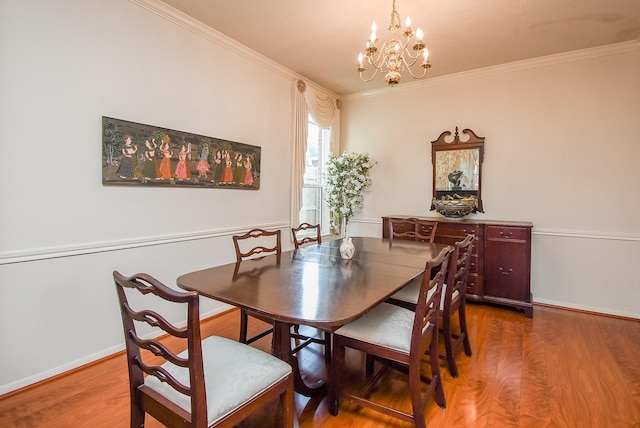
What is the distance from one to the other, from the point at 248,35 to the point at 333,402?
127 inches

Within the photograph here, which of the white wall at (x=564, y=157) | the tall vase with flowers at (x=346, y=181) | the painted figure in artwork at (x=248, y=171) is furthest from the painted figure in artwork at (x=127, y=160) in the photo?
the white wall at (x=564, y=157)

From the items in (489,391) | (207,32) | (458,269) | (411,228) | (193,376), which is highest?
(207,32)

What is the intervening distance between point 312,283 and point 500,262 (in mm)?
2632

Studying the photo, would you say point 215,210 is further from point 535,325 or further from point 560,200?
point 560,200

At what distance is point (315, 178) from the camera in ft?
15.9

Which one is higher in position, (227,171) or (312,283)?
(227,171)

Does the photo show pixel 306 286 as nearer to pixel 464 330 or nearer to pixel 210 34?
pixel 464 330

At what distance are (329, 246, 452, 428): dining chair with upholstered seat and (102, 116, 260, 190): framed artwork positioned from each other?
6.44 feet

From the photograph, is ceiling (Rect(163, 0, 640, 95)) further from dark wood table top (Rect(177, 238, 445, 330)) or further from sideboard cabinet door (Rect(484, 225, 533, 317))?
dark wood table top (Rect(177, 238, 445, 330))

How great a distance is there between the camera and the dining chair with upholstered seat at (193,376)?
1090 millimetres

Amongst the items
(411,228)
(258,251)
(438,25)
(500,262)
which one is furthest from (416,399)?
(438,25)

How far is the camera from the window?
185 inches

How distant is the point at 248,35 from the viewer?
3.16 meters

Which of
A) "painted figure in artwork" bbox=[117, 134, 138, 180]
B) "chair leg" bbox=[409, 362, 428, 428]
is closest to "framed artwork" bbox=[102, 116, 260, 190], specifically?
"painted figure in artwork" bbox=[117, 134, 138, 180]
